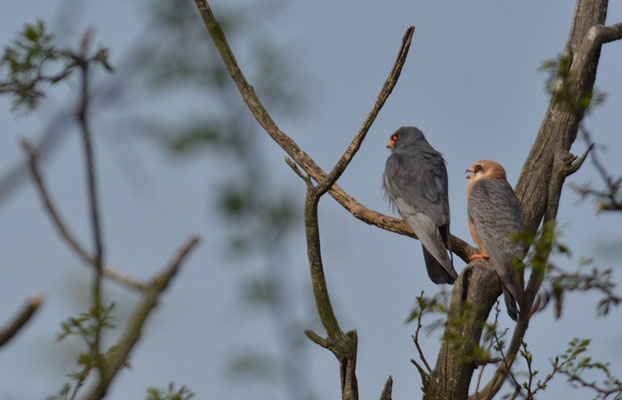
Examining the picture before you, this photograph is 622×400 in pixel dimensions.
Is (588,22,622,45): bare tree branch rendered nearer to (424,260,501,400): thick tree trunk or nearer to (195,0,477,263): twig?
(195,0,477,263): twig

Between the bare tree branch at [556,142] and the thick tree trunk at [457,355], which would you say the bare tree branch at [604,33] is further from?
the thick tree trunk at [457,355]

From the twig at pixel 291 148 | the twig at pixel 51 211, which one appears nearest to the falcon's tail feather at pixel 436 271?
the twig at pixel 291 148

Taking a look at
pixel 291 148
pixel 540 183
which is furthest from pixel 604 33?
pixel 291 148

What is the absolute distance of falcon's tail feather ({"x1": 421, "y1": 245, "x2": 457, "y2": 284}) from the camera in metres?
5.85

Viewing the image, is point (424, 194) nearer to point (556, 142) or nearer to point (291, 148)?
point (556, 142)

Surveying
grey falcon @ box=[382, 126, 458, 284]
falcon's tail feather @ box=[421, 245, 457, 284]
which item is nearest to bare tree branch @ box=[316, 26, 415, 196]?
grey falcon @ box=[382, 126, 458, 284]

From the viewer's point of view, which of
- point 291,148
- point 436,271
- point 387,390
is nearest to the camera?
point 387,390

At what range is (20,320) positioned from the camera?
1251 millimetres

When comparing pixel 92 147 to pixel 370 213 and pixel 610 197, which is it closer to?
pixel 610 197

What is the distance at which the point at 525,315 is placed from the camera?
507cm

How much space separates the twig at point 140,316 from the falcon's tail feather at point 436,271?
4.74 m

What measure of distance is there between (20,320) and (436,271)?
16.0 ft

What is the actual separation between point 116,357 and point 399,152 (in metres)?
5.89

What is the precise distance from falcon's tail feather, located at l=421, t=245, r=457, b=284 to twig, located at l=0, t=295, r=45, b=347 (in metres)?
4.79
